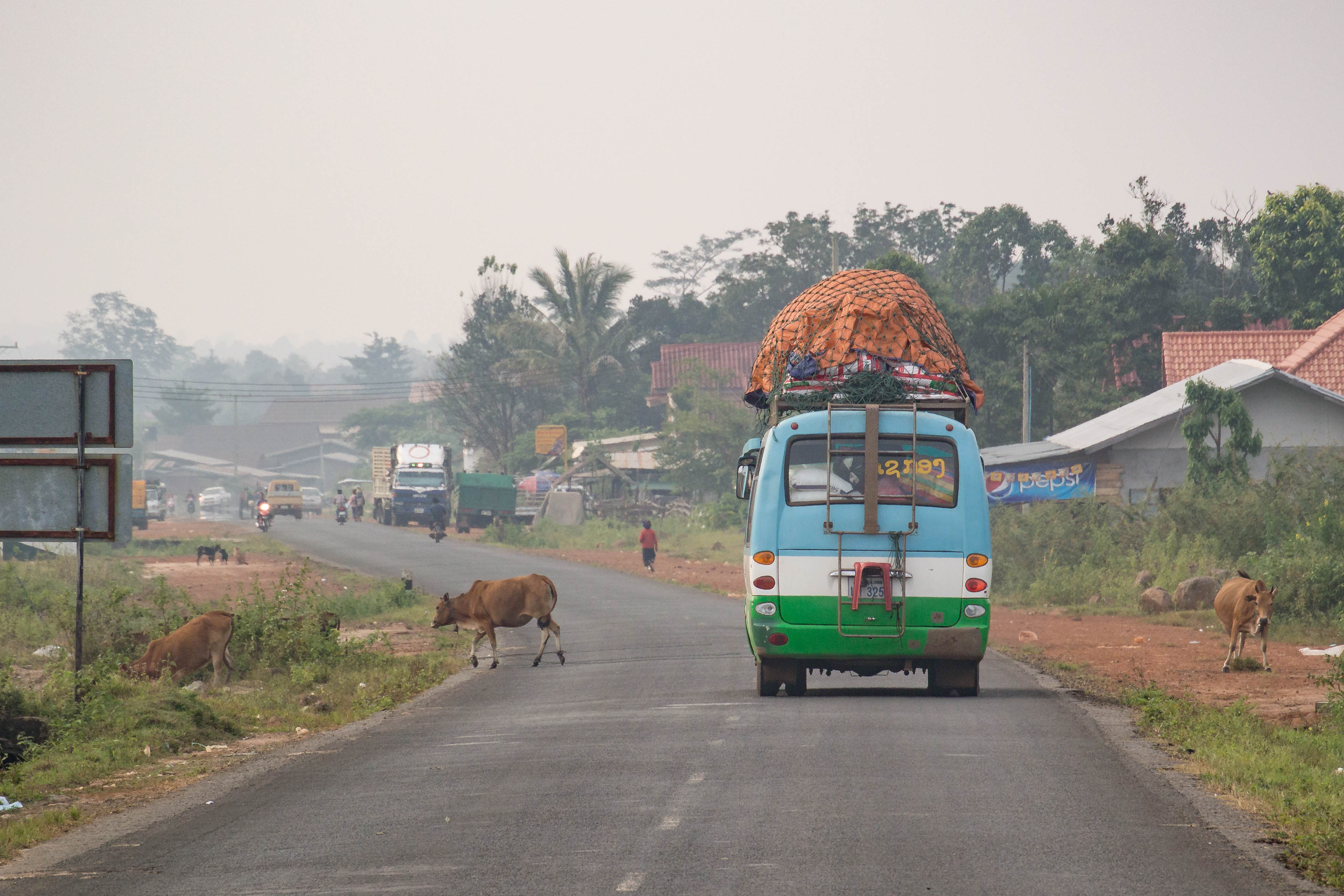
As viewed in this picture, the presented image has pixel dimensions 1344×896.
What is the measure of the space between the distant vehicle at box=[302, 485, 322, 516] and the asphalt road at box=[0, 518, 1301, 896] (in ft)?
249

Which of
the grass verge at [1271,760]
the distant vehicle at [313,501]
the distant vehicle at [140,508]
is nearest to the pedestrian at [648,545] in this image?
the grass verge at [1271,760]

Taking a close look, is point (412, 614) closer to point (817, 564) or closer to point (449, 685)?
point (449, 685)

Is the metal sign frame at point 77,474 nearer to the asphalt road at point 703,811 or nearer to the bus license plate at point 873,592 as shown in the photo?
the asphalt road at point 703,811

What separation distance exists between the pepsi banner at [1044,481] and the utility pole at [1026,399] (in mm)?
4960

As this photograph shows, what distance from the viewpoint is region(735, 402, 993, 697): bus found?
12602 mm

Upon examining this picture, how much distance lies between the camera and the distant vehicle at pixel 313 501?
8681 centimetres

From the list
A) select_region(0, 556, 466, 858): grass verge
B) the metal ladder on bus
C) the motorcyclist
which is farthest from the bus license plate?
the motorcyclist

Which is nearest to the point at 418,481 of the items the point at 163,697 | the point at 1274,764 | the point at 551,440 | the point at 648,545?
the point at 551,440

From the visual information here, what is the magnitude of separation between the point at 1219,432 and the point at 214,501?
77068mm

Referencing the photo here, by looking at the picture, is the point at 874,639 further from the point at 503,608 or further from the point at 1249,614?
the point at 503,608

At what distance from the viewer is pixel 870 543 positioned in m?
12.7

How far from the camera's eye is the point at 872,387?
45.6ft

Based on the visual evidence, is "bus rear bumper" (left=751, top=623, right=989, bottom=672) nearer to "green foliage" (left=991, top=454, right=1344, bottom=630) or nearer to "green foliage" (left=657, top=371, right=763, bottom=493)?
"green foliage" (left=991, top=454, right=1344, bottom=630)

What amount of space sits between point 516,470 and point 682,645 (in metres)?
54.7
